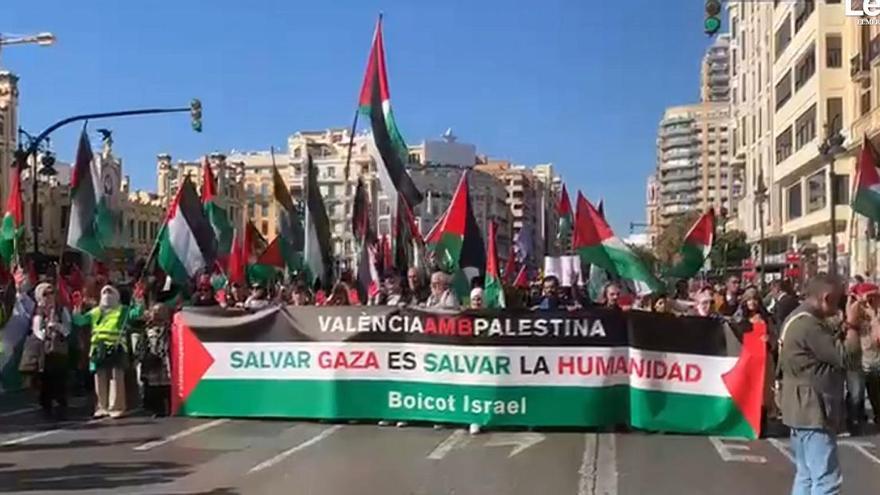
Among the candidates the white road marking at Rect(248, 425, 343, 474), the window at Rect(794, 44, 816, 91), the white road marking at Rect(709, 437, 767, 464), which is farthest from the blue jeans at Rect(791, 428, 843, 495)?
the window at Rect(794, 44, 816, 91)

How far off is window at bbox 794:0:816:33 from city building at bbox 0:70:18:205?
183 ft

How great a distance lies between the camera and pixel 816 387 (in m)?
7.30

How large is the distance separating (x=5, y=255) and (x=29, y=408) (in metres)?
5.17

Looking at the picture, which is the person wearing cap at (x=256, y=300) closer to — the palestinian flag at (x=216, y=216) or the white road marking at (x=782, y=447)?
the white road marking at (x=782, y=447)

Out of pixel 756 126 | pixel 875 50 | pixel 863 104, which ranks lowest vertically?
pixel 863 104

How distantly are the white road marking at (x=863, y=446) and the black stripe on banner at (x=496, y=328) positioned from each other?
1.47 meters

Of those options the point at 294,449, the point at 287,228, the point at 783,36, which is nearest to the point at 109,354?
the point at 294,449

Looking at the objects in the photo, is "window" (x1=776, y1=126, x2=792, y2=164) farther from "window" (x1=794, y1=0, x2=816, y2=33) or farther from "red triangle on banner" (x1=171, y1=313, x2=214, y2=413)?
"red triangle on banner" (x1=171, y1=313, x2=214, y2=413)

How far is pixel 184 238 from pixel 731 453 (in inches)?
348

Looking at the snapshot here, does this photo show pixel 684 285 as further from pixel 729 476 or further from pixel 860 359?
pixel 729 476

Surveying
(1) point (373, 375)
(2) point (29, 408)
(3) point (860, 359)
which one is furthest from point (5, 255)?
(3) point (860, 359)

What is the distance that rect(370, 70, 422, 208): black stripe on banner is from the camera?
A: 18.1m

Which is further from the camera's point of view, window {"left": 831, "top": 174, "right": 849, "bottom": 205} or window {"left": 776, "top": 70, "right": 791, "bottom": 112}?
window {"left": 776, "top": 70, "right": 791, "bottom": 112}

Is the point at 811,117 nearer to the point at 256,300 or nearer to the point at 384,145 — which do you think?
the point at 384,145
